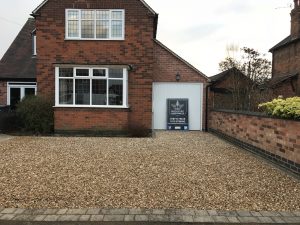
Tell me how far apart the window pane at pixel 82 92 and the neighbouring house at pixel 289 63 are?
11.5m

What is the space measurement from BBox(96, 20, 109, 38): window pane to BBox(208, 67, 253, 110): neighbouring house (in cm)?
615

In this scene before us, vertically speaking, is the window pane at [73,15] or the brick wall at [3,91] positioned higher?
the window pane at [73,15]

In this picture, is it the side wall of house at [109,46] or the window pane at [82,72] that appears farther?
the side wall of house at [109,46]

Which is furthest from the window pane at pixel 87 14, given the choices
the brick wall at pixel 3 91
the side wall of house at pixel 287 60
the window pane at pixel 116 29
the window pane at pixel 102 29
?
the side wall of house at pixel 287 60

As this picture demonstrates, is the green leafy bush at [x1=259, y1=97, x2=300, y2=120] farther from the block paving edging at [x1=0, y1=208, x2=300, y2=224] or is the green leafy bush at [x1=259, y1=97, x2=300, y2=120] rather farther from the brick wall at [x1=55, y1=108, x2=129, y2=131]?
the brick wall at [x1=55, y1=108, x2=129, y2=131]

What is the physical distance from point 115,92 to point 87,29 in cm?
337

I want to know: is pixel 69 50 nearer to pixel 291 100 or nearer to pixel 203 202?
pixel 291 100

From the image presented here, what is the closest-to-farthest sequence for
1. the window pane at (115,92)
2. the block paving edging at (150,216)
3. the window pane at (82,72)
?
the block paving edging at (150,216) → the window pane at (82,72) → the window pane at (115,92)

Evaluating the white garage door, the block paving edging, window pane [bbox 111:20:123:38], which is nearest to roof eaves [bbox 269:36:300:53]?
the white garage door

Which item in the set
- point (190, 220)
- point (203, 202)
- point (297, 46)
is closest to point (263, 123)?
point (203, 202)

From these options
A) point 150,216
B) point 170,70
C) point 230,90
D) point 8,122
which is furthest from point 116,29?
point 150,216

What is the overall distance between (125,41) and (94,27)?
1.59 m

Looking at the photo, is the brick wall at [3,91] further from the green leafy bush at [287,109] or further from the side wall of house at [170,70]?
the green leafy bush at [287,109]

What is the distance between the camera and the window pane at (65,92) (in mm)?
16500
